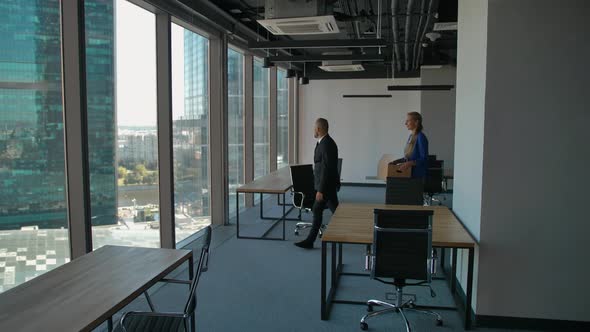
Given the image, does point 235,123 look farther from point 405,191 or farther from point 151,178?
point 405,191

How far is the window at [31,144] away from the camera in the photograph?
→ 295cm

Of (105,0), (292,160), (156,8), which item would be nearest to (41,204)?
(105,0)

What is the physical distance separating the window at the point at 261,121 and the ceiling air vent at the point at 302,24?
4205mm

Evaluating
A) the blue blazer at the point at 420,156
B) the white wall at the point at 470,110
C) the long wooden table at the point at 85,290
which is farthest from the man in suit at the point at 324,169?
the long wooden table at the point at 85,290

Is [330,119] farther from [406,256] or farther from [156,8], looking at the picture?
[406,256]

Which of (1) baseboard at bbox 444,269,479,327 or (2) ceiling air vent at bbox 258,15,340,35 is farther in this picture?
(2) ceiling air vent at bbox 258,15,340,35

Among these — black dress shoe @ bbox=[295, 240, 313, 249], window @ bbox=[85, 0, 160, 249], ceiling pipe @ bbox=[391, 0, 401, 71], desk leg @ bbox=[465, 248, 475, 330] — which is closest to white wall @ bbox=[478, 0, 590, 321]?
desk leg @ bbox=[465, 248, 475, 330]

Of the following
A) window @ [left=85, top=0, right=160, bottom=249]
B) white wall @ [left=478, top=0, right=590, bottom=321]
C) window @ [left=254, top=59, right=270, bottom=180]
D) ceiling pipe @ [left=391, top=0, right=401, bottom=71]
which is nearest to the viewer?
white wall @ [left=478, top=0, right=590, bottom=321]

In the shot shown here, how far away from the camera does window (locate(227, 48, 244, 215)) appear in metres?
7.62

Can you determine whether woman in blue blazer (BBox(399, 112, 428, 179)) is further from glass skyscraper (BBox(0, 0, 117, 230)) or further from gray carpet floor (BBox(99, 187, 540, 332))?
glass skyscraper (BBox(0, 0, 117, 230))

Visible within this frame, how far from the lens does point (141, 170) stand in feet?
15.5

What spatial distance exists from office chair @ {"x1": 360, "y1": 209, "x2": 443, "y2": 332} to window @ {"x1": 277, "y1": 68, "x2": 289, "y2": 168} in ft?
25.0

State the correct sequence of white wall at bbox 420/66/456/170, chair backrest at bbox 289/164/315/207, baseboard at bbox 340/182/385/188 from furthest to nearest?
baseboard at bbox 340/182/385/188
white wall at bbox 420/66/456/170
chair backrest at bbox 289/164/315/207

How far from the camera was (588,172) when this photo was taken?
10.5 feet
